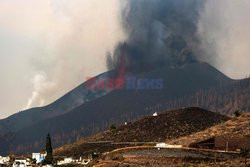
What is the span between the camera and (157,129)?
136125mm

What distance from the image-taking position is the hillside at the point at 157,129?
416 feet

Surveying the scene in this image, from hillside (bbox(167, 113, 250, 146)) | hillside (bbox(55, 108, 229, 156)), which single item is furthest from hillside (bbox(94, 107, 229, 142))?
hillside (bbox(167, 113, 250, 146))

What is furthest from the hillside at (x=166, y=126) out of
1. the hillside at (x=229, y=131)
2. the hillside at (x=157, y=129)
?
the hillside at (x=229, y=131)

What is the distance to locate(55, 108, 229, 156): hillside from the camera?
12675cm

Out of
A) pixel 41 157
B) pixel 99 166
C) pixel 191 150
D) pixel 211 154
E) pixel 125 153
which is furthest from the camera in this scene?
pixel 41 157

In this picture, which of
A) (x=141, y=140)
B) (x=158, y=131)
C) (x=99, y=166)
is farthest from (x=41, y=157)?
(x=99, y=166)

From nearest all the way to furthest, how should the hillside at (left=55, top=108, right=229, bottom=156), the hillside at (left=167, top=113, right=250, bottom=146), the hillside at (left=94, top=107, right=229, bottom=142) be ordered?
the hillside at (left=167, top=113, right=250, bottom=146)
the hillside at (left=55, top=108, right=229, bottom=156)
the hillside at (left=94, top=107, right=229, bottom=142)

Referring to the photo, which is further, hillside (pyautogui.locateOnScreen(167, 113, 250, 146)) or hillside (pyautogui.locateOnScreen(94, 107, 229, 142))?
hillside (pyautogui.locateOnScreen(94, 107, 229, 142))

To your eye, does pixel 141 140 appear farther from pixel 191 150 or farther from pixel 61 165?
pixel 191 150

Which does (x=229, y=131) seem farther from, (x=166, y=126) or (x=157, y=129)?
(x=166, y=126)

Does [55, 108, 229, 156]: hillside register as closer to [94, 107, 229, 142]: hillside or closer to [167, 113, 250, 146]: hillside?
[94, 107, 229, 142]: hillside

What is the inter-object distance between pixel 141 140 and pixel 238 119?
2725 cm

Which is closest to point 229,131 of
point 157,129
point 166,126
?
point 157,129

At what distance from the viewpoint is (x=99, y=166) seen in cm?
6969
